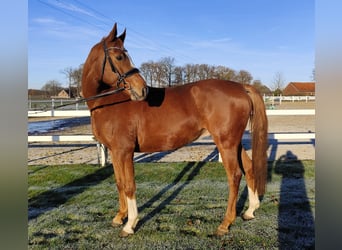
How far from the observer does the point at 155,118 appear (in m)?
3.66

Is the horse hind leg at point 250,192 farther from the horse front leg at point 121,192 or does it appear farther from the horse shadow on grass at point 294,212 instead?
the horse front leg at point 121,192

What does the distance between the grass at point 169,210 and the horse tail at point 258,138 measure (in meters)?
0.53

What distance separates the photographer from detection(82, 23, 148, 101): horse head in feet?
10.7

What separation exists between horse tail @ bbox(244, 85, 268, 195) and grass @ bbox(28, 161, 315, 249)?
0.53m

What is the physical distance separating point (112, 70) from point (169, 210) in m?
2.19

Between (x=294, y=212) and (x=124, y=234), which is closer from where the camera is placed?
(x=124, y=234)

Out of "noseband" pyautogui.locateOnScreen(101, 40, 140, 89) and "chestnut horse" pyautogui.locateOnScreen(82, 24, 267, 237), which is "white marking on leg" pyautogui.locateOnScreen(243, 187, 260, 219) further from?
"noseband" pyautogui.locateOnScreen(101, 40, 140, 89)

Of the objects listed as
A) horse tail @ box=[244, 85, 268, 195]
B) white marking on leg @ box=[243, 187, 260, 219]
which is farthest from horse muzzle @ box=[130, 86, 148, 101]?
white marking on leg @ box=[243, 187, 260, 219]

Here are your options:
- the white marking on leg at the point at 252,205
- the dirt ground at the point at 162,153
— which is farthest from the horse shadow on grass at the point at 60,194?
the white marking on leg at the point at 252,205

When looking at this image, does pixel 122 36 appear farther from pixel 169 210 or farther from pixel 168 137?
pixel 169 210

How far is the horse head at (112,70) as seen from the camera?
3271 mm

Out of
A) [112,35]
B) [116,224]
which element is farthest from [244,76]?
[116,224]

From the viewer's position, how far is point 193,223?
3.65 meters

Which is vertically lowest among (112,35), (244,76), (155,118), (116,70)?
(155,118)
